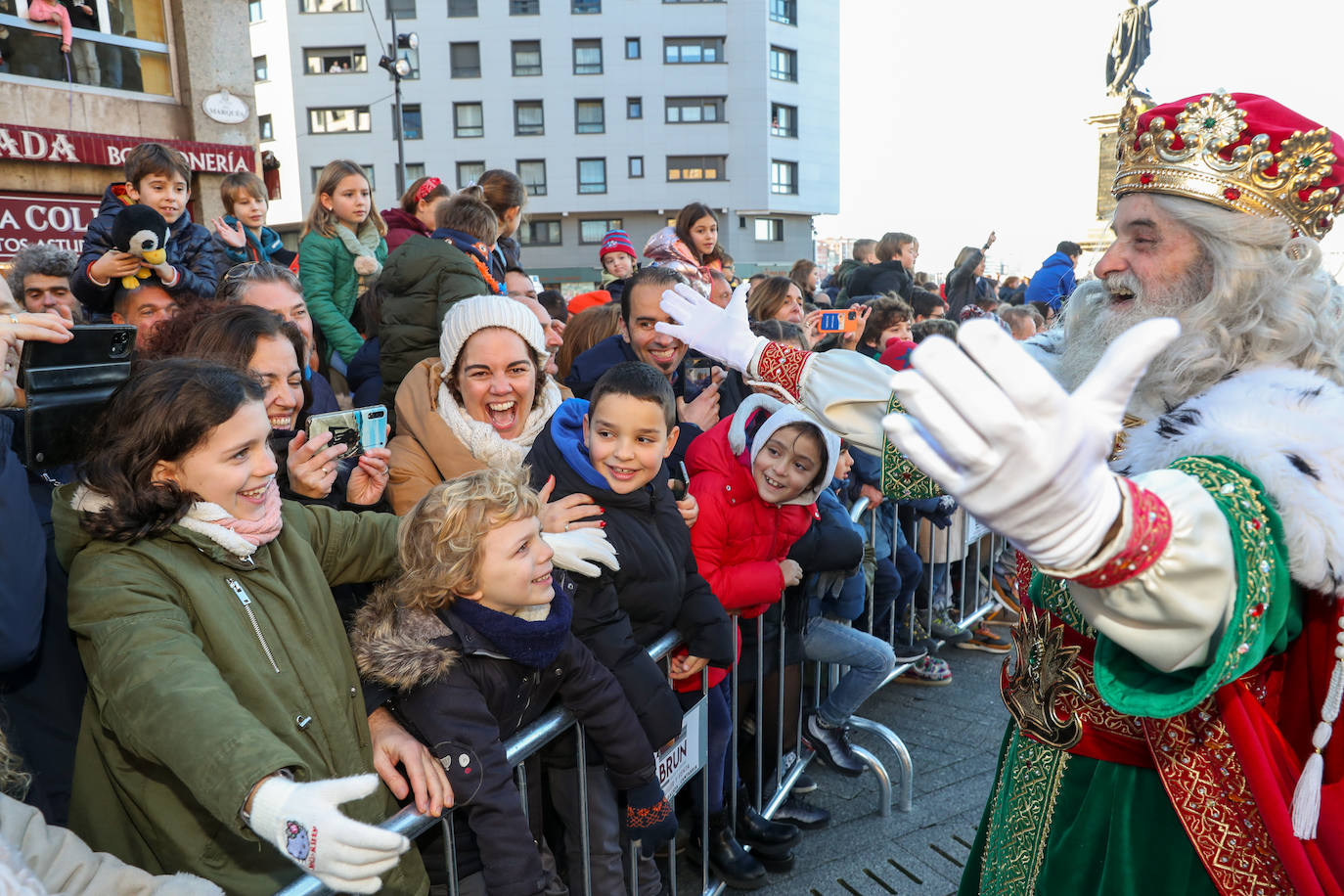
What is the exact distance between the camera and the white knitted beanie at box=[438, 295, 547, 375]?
3291mm

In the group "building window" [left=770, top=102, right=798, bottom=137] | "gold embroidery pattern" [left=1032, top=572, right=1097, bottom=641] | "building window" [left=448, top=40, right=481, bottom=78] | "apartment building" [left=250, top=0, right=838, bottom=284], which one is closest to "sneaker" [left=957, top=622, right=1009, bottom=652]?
"gold embroidery pattern" [left=1032, top=572, right=1097, bottom=641]

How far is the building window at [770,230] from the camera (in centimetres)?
3838

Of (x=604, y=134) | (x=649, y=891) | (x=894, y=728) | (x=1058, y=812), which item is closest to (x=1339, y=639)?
(x=1058, y=812)

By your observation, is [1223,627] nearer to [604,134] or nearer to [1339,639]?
[1339,639]

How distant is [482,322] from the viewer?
3285 millimetres

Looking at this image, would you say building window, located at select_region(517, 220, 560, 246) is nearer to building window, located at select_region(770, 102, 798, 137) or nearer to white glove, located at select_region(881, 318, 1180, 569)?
building window, located at select_region(770, 102, 798, 137)

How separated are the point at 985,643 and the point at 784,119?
119 feet

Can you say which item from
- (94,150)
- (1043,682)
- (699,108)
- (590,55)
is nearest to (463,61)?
(590,55)

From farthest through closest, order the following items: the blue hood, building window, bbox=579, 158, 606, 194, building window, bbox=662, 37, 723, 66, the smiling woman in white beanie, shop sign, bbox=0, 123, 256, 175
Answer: building window, bbox=579, 158, 606, 194, building window, bbox=662, 37, 723, 66, shop sign, bbox=0, 123, 256, 175, the smiling woman in white beanie, the blue hood

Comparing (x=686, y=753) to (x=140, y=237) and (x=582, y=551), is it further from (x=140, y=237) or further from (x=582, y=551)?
(x=140, y=237)

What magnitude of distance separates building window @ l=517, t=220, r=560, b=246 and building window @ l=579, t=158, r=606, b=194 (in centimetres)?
207

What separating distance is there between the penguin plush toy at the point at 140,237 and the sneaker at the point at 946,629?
15.6 ft

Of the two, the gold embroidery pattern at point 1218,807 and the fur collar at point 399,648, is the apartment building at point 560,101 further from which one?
the gold embroidery pattern at point 1218,807

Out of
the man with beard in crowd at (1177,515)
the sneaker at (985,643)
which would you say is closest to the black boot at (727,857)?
the man with beard in crowd at (1177,515)
